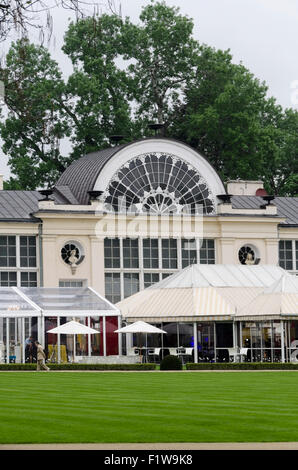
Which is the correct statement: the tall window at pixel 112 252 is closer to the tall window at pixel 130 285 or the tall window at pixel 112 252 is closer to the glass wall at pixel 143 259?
the glass wall at pixel 143 259

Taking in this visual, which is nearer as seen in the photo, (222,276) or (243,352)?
(243,352)

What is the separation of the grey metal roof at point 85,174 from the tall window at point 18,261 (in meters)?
4.39

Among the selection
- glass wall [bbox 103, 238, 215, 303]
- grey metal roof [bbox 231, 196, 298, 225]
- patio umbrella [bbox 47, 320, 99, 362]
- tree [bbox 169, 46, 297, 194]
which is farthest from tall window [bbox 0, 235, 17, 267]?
tree [bbox 169, 46, 297, 194]

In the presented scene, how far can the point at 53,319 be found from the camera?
5903 centimetres

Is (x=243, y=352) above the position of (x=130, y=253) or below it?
below

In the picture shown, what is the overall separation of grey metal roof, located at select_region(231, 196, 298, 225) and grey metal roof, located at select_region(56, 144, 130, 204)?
913cm

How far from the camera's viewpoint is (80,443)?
1652 centimetres

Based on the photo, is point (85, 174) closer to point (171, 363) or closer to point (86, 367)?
point (86, 367)

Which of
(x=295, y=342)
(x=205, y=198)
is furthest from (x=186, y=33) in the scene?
(x=295, y=342)

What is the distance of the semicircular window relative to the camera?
65188 mm

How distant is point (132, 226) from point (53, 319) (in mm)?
8823

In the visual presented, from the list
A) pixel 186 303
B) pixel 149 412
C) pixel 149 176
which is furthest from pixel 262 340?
pixel 149 412
